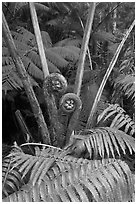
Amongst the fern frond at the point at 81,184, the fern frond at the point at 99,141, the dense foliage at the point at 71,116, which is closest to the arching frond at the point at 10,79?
the dense foliage at the point at 71,116

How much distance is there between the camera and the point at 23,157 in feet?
3.82

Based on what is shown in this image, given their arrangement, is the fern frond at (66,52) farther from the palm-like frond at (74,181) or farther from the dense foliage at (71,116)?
the palm-like frond at (74,181)

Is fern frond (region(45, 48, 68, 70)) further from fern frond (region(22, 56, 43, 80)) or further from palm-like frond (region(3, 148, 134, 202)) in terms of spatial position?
palm-like frond (region(3, 148, 134, 202))

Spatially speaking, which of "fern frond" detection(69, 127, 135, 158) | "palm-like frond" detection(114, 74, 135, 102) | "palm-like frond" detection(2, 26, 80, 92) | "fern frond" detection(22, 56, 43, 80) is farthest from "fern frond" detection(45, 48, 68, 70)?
"fern frond" detection(69, 127, 135, 158)

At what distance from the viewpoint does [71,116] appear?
1.49 metres

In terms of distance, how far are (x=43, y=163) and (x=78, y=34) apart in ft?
4.54

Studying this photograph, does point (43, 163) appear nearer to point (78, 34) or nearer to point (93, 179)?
point (93, 179)

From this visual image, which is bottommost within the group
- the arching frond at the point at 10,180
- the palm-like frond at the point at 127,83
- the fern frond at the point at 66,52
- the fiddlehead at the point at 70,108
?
the arching frond at the point at 10,180

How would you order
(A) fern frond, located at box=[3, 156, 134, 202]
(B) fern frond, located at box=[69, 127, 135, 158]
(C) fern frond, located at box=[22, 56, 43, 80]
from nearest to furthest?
(A) fern frond, located at box=[3, 156, 134, 202], (B) fern frond, located at box=[69, 127, 135, 158], (C) fern frond, located at box=[22, 56, 43, 80]

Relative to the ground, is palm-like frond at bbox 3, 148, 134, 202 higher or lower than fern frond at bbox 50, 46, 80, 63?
lower

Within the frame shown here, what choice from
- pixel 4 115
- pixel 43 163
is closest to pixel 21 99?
pixel 4 115

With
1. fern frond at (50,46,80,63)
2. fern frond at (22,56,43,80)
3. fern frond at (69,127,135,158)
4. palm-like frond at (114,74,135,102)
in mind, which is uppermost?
fern frond at (50,46,80,63)

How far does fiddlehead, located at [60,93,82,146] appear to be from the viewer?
4.51ft

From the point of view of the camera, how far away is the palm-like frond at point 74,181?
3.36 feet
